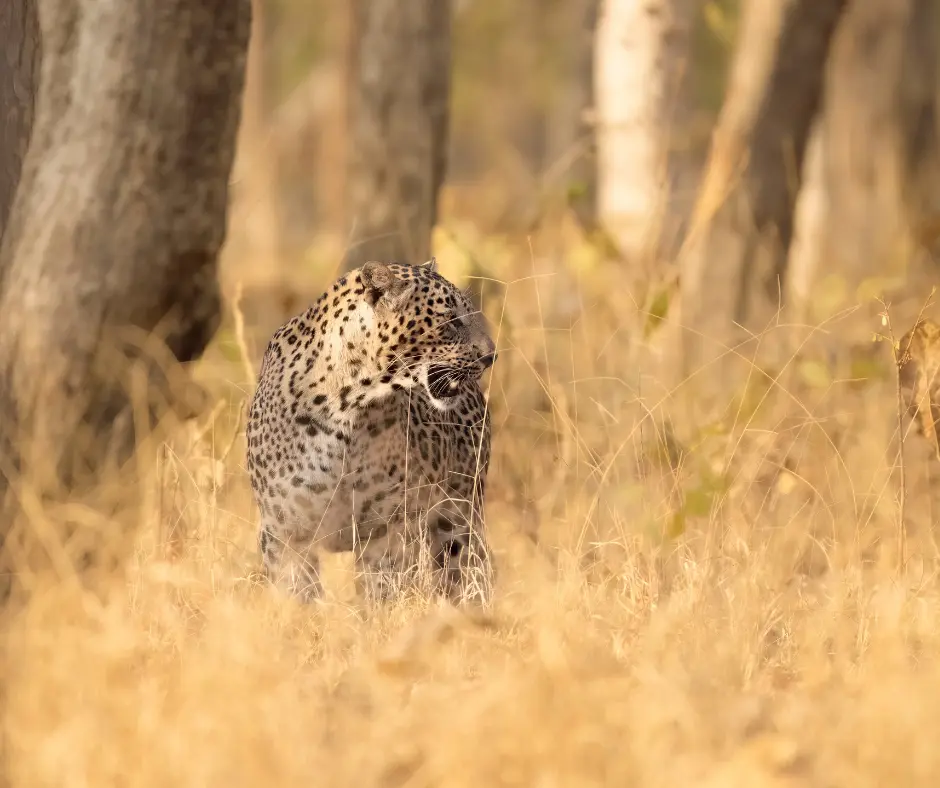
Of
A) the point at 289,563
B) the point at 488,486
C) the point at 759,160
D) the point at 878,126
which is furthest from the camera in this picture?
the point at 878,126

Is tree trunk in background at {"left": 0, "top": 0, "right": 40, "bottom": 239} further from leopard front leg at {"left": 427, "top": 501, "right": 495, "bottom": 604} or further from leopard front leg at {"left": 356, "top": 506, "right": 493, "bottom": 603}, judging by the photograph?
leopard front leg at {"left": 427, "top": 501, "right": 495, "bottom": 604}

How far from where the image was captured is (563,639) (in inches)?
169

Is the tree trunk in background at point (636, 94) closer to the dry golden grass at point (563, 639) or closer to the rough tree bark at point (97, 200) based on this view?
the dry golden grass at point (563, 639)

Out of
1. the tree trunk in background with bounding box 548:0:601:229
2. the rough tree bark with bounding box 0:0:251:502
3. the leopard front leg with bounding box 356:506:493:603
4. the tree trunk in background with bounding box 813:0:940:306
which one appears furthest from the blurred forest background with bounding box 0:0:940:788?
the tree trunk in background with bounding box 813:0:940:306

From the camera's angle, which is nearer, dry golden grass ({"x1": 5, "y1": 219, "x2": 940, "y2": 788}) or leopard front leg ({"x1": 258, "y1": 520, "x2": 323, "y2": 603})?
dry golden grass ({"x1": 5, "y1": 219, "x2": 940, "y2": 788})

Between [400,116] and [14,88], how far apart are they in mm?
5002

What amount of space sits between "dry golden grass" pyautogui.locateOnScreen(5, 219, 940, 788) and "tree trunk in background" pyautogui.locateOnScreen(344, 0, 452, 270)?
7.52 feet

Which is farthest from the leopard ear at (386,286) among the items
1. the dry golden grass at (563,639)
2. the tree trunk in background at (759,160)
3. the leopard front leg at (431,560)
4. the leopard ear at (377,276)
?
the tree trunk in background at (759,160)

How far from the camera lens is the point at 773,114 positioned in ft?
27.9

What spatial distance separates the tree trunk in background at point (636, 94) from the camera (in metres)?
10.5

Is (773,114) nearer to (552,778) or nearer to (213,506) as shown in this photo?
(213,506)

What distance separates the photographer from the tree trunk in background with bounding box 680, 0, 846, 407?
27.7 feet

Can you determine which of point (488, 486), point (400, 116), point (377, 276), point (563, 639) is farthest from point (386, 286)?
point (400, 116)

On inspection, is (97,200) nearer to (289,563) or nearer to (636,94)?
(289,563)
